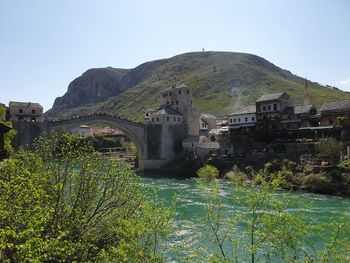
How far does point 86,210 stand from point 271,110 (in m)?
66.3

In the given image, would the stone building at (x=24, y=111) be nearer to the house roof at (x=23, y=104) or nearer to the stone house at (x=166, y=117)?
the house roof at (x=23, y=104)

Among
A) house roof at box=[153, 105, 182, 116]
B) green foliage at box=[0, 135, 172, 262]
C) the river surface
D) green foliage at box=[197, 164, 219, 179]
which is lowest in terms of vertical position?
the river surface

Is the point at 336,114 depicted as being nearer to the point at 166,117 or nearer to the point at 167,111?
the point at 166,117

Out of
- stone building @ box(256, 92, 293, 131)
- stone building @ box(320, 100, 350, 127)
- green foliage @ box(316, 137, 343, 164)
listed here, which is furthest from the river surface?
stone building @ box(256, 92, 293, 131)

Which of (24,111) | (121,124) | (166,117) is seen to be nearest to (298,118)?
(166,117)

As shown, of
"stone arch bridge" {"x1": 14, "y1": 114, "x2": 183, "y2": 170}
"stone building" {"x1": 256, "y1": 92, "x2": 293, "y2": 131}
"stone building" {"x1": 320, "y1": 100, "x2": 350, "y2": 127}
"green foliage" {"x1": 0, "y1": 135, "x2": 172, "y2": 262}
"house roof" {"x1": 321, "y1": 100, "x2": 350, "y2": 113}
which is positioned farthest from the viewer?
"stone arch bridge" {"x1": 14, "y1": 114, "x2": 183, "y2": 170}

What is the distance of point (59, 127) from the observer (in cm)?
7212

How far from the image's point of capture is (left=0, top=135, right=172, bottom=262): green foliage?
13.6 meters

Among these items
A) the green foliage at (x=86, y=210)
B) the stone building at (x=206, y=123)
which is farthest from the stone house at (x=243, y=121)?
the green foliage at (x=86, y=210)

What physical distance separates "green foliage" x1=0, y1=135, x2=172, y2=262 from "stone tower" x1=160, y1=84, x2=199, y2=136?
69.9 meters

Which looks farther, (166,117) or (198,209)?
(166,117)

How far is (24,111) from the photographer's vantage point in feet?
255

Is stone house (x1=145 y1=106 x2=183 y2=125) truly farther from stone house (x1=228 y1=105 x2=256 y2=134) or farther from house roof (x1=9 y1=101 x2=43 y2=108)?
house roof (x1=9 y1=101 x2=43 y2=108)

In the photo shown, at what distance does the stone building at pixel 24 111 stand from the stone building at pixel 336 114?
61.9 metres
